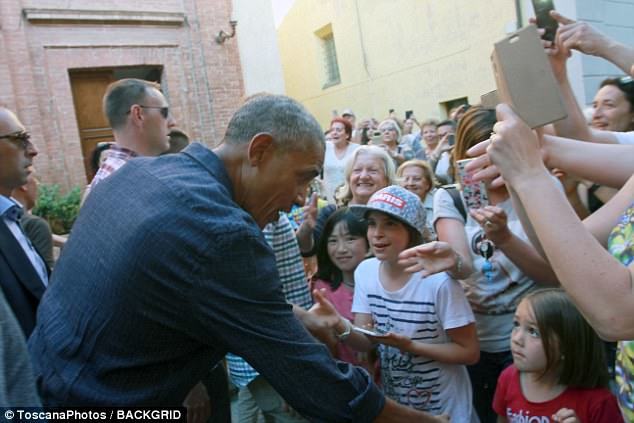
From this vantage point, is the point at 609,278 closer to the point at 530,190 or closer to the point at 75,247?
the point at 530,190

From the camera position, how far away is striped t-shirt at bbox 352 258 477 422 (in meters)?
2.10

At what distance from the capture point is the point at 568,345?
187 centimetres

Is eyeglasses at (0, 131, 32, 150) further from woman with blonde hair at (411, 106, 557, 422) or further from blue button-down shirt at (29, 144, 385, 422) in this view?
woman with blonde hair at (411, 106, 557, 422)

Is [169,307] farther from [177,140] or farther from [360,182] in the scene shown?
[177,140]

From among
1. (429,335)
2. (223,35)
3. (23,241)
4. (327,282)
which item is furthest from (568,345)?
(223,35)

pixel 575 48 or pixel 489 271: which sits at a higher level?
pixel 575 48

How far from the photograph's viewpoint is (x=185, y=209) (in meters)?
1.25

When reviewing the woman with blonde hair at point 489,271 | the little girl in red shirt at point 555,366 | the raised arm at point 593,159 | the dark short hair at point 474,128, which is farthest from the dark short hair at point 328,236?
the raised arm at point 593,159

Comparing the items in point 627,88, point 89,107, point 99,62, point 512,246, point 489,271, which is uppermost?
point 99,62

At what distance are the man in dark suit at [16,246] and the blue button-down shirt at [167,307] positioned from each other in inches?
34.8

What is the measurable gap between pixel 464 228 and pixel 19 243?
213cm

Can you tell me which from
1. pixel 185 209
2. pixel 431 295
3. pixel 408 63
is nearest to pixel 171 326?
pixel 185 209

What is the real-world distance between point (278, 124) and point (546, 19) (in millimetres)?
1343

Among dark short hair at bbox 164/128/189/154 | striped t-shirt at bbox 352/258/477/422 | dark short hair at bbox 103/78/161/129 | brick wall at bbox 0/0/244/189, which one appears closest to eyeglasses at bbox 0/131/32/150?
dark short hair at bbox 103/78/161/129
